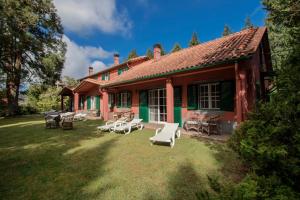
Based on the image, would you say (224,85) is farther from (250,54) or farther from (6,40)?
(6,40)

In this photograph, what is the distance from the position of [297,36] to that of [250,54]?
387 centimetres

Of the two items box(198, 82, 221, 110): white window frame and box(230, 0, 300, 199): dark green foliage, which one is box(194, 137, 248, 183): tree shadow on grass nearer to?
box(230, 0, 300, 199): dark green foliage

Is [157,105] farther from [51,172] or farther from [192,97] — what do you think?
[51,172]

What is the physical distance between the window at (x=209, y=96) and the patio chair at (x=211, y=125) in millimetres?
847

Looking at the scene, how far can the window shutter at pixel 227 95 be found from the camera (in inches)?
312

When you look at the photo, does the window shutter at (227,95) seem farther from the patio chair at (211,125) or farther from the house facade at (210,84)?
the patio chair at (211,125)

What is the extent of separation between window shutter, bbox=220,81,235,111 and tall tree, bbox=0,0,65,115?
2013cm

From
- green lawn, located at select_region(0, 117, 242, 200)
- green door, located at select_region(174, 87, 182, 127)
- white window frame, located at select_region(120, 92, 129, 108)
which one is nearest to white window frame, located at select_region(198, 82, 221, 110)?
green door, located at select_region(174, 87, 182, 127)

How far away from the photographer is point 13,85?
2102cm

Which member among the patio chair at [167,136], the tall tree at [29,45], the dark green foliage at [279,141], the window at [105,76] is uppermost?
the tall tree at [29,45]

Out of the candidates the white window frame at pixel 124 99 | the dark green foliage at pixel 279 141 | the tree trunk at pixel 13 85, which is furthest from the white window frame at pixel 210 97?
the tree trunk at pixel 13 85

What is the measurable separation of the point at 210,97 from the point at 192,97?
95 cm

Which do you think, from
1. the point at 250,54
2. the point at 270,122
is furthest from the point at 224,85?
the point at 270,122

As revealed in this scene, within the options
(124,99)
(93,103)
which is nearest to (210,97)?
(124,99)
